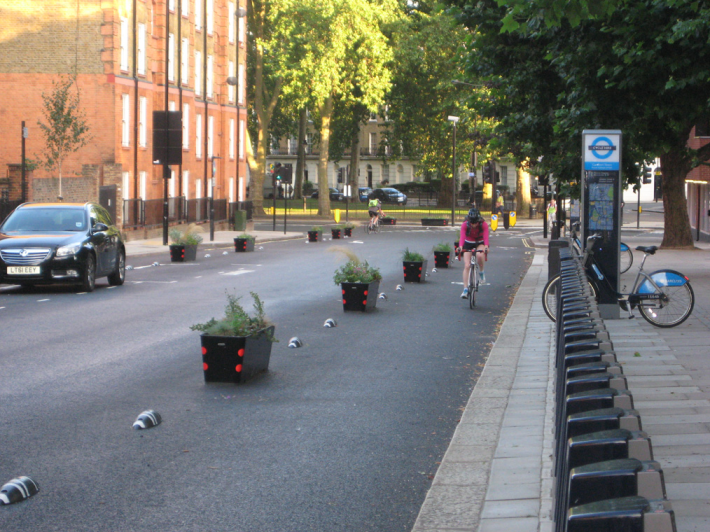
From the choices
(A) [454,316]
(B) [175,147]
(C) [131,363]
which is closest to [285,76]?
(B) [175,147]

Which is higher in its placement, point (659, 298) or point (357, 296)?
point (659, 298)

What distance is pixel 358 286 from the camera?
15.1 m

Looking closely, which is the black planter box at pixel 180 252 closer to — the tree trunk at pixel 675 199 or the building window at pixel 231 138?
the tree trunk at pixel 675 199

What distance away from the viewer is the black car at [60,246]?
1728 centimetres

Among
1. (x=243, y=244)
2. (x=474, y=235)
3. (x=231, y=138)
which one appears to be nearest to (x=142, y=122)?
(x=243, y=244)

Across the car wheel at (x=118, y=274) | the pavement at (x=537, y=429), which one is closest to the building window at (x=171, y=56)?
the car wheel at (x=118, y=274)

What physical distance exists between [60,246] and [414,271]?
7.43 m

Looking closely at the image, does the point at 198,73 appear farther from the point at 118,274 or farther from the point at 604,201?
the point at 604,201

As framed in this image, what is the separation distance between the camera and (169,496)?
537 centimetres

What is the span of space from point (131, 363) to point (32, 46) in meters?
33.6

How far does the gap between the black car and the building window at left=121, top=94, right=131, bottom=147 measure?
21.2m

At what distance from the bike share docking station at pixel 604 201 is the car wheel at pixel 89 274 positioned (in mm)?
9041

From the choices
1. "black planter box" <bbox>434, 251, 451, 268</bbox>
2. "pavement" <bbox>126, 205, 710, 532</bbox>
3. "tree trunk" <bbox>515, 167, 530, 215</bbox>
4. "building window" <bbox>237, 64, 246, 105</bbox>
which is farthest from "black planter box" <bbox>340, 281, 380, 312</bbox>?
"tree trunk" <bbox>515, 167, 530, 215</bbox>

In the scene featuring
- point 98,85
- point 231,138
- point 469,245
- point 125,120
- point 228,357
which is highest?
point 98,85
